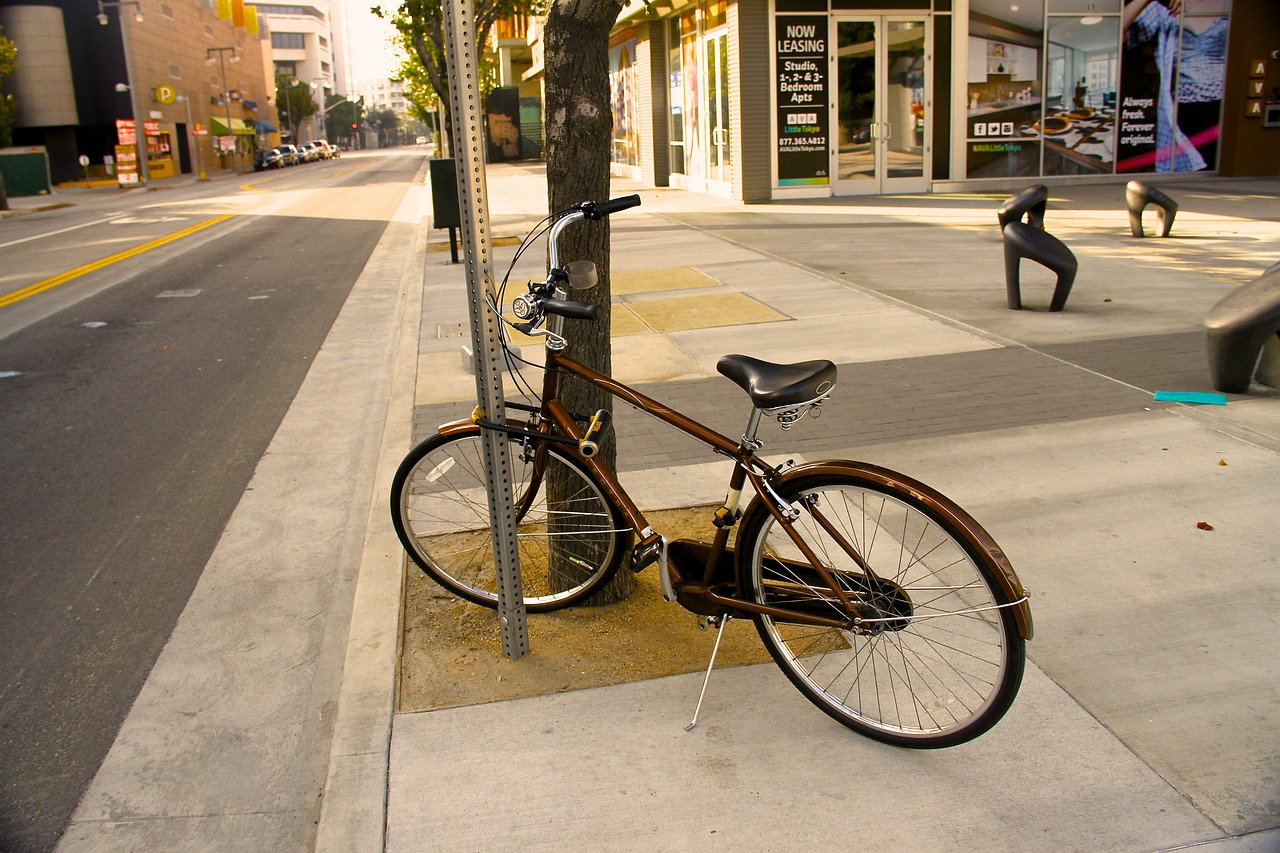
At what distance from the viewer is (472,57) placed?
335 cm

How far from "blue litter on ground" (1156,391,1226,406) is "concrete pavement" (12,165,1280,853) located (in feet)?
0.32

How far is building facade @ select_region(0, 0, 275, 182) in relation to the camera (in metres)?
49.8

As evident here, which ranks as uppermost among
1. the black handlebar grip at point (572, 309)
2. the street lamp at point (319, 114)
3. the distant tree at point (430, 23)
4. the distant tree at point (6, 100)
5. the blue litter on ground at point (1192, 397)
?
the street lamp at point (319, 114)

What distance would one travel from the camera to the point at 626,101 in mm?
28500

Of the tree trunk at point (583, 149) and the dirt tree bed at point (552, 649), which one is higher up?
the tree trunk at point (583, 149)

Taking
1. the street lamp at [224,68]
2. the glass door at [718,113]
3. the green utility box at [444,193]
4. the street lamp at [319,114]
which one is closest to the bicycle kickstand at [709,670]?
the green utility box at [444,193]

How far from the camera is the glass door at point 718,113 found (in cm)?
2041

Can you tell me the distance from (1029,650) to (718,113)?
18.6m

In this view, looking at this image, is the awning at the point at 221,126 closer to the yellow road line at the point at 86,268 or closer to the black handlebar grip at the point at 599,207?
the yellow road line at the point at 86,268

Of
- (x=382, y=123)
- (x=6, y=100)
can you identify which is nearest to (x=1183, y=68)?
(x=6, y=100)

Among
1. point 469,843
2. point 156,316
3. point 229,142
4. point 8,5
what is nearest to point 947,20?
point 156,316

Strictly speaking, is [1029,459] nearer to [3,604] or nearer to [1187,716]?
[1187,716]

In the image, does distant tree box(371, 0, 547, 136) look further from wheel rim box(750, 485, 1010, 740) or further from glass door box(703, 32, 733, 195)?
wheel rim box(750, 485, 1010, 740)

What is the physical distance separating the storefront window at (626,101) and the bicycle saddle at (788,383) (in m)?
24.3
